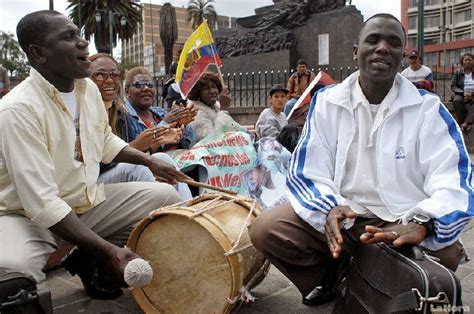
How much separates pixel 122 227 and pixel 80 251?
0.29 metres

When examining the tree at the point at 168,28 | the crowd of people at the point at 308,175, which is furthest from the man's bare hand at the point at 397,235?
the tree at the point at 168,28

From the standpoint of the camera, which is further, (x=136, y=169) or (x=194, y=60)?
(x=194, y=60)

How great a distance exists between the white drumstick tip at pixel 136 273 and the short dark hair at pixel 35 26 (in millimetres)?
1333

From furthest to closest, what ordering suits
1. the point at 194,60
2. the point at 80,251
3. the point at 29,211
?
the point at 194,60
the point at 80,251
the point at 29,211

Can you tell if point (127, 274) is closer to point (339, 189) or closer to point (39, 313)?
point (39, 313)

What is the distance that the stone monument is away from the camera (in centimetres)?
1795

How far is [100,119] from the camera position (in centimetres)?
319

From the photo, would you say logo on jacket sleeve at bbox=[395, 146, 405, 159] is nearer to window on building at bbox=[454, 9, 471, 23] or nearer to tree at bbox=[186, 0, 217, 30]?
tree at bbox=[186, 0, 217, 30]

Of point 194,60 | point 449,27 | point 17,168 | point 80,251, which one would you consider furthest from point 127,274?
point 449,27

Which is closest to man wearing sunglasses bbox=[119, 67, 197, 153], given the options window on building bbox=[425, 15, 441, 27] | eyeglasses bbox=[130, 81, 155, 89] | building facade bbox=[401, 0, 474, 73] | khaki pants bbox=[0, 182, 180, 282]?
eyeglasses bbox=[130, 81, 155, 89]

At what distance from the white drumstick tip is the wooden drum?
39 centimetres

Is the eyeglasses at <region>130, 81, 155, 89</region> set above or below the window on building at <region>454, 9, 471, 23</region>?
below

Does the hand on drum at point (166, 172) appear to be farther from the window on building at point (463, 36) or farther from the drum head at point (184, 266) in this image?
the window on building at point (463, 36)

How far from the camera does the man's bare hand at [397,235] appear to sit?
2.09 m
